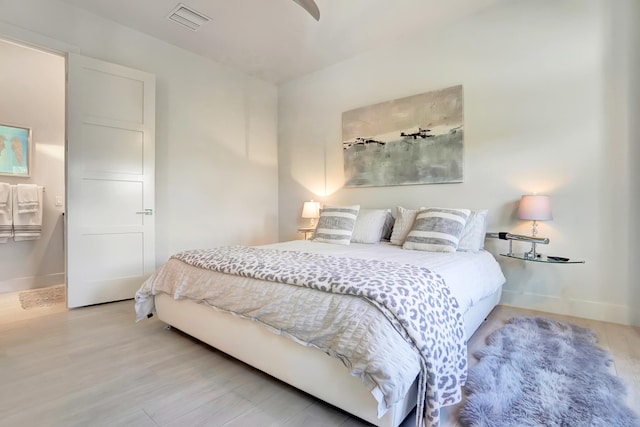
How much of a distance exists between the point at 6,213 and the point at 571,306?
5878 millimetres

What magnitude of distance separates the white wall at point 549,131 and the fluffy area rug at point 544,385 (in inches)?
26.8

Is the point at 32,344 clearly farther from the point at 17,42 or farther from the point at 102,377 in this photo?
the point at 17,42

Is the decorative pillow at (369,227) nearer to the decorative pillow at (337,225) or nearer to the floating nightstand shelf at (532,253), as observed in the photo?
the decorative pillow at (337,225)

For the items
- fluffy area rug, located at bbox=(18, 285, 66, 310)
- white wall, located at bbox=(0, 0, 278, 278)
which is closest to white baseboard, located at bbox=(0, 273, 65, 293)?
fluffy area rug, located at bbox=(18, 285, 66, 310)

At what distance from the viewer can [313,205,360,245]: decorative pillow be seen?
3.17 metres

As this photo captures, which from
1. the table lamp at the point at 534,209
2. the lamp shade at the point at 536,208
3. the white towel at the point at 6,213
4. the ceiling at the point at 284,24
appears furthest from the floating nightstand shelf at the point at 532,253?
the white towel at the point at 6,213

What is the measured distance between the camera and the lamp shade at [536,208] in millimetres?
2523

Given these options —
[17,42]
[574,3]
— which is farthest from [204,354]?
[574,3]

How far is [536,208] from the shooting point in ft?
8.34

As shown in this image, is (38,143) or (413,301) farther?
(38,143)

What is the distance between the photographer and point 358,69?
12.9 feet

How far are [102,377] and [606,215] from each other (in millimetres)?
3752

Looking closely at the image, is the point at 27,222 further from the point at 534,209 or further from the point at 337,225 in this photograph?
the point at 534,209

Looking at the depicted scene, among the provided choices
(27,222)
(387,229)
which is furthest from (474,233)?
(27,222)
